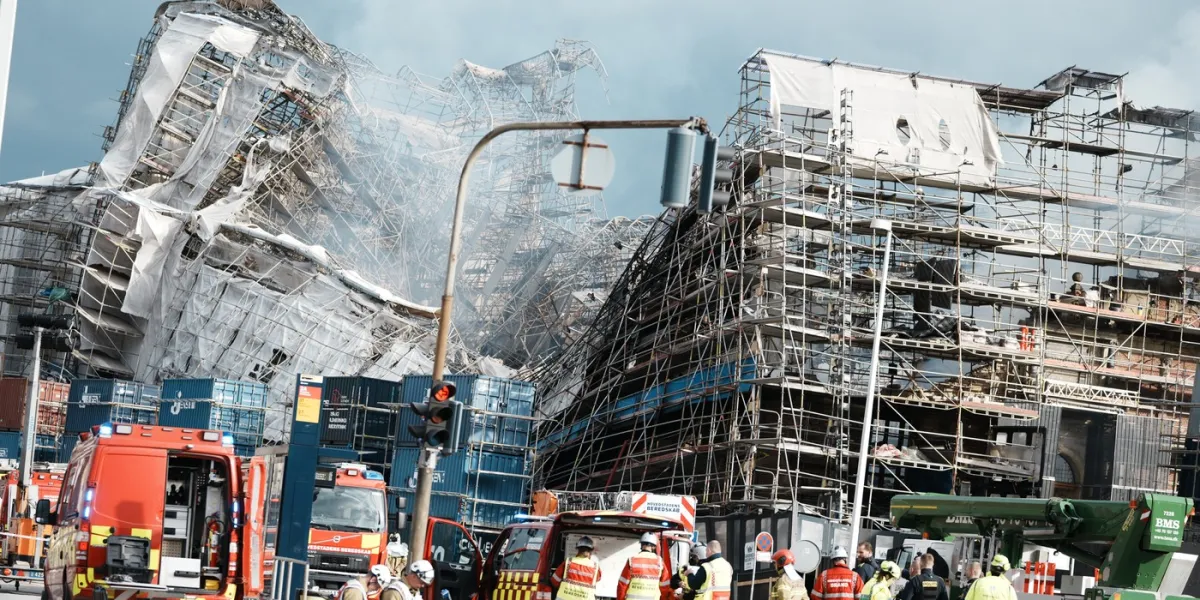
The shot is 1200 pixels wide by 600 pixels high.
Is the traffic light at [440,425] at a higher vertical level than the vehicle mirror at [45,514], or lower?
higher

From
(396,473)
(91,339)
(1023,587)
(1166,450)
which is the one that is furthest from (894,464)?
(91,339)

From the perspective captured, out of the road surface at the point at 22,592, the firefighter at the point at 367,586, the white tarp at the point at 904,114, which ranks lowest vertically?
the road surface at the point at 22,592

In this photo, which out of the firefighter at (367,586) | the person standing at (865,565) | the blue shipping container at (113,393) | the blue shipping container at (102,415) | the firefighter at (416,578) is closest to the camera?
the firefighter at (367,586)

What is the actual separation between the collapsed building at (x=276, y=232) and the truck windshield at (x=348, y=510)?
26051 millimetres

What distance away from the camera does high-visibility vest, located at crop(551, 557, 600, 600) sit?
49.2 feet

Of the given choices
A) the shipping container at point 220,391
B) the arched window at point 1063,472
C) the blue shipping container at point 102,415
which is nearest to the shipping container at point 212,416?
the shipping container at point 220,391

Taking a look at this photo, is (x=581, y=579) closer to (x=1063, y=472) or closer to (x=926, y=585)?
(x=926, y=585)

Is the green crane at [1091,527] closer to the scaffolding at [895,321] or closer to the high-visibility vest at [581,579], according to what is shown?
the high-visibility vest at [581,579]

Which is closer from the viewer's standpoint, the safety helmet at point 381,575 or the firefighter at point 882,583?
Answer: the safety helmet at point 381,575

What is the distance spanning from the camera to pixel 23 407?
173 feet

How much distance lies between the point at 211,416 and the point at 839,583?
31598 mm

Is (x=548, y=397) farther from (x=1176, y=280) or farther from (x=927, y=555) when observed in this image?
(x=927, y=555)

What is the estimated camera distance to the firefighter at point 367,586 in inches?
449

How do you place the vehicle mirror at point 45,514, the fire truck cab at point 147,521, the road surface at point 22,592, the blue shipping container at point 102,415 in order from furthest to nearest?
the blue shipping container at point 102,415 < the road surface at point 22,592 < the vehicle mirror at point 45,514 < the fire truck cab at point 147,521
